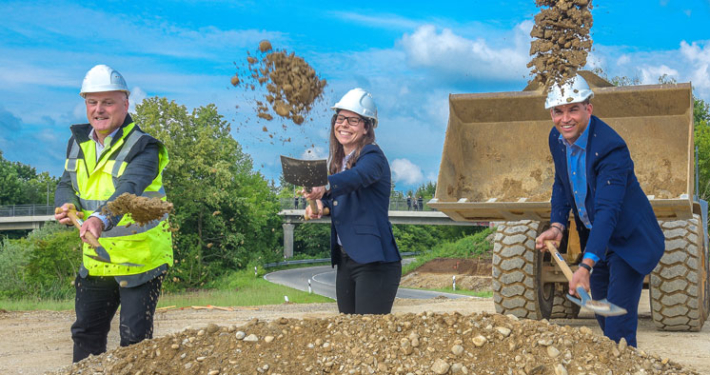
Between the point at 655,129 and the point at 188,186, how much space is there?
2533 centimetres

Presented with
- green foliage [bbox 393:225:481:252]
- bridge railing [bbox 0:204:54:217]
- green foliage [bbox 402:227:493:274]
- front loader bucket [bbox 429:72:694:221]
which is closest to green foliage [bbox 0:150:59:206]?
bridge railing [bbox 0:204:54:217]

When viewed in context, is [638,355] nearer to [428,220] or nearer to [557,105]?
[557,105]

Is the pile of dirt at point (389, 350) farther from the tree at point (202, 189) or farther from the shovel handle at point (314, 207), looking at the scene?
the tree at point (202, 189)

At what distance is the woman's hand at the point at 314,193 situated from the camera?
375 centimetres

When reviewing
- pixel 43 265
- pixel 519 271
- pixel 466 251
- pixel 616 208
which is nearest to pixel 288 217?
pixel 466 251

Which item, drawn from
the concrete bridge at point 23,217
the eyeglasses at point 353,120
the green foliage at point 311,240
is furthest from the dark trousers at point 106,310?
the concrete bridge at point 23,217

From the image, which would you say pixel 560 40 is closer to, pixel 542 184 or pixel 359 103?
pixel 542 184

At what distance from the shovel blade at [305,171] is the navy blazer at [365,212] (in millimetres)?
100

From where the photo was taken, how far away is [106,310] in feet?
13.5

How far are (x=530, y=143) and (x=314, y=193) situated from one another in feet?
15.6

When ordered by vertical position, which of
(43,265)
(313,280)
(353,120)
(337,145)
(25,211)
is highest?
(353,120)

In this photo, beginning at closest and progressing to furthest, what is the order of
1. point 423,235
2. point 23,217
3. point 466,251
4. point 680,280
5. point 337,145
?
point 337,145, point 680,280, point 466,251, point 423,235, point 23,217

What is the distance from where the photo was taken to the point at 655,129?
25.3 feet

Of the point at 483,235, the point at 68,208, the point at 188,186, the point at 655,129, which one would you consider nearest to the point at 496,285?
the point at 655,129
